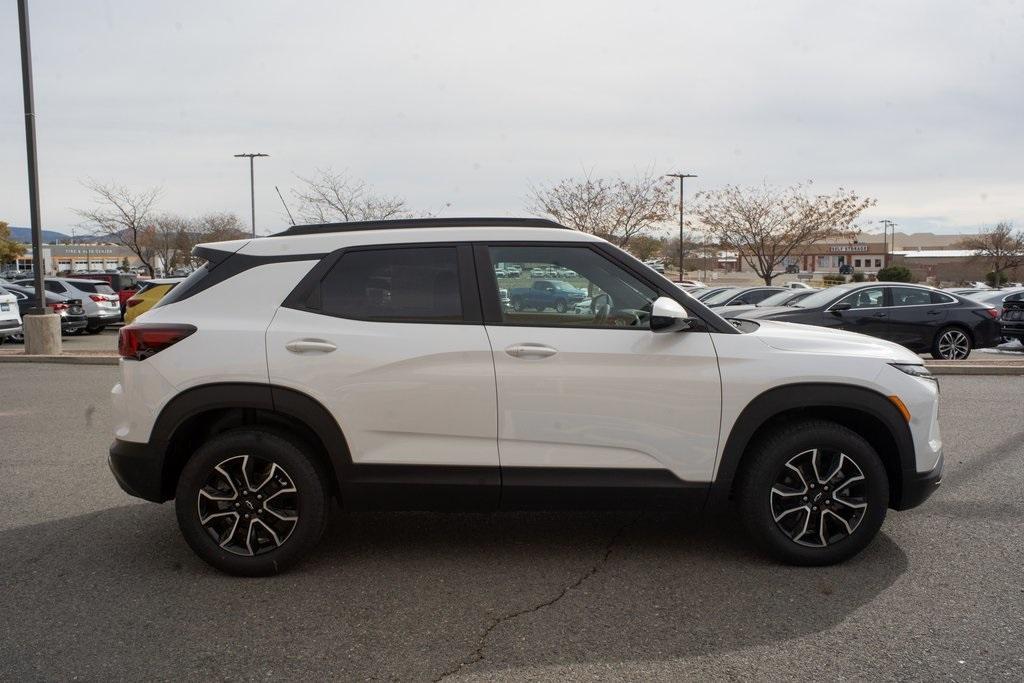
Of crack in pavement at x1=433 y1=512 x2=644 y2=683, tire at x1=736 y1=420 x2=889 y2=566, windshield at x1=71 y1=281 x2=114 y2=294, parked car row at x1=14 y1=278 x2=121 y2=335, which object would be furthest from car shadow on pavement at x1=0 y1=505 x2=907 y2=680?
windshield at x1=71 y1=281 x2=114 y2=294

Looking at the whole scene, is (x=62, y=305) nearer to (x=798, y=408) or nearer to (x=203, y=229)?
(x=798, y=408)

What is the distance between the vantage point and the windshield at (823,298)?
45.8ft

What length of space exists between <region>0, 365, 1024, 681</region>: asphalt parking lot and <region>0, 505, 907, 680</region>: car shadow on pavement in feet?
0.04

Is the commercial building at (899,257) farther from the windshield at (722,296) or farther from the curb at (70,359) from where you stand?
the curb at (70,359)

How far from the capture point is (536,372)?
158 inches

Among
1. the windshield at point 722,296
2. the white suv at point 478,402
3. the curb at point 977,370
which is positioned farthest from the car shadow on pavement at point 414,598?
the windshield at point 722,296

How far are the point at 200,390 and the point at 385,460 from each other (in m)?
0.95

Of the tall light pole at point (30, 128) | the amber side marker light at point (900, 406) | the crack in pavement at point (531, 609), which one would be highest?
the tall light pole at point (30, 128)

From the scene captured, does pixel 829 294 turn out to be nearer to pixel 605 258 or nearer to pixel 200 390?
pixel 605 258

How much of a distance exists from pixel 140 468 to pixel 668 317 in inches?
105

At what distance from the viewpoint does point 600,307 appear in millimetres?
4172

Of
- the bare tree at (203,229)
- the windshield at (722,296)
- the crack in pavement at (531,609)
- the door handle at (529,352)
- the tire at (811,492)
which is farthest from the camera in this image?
the bare tree at (203,229)

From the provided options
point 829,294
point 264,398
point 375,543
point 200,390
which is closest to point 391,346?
point 264,398

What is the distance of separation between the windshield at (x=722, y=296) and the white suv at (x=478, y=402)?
57.0 feet
